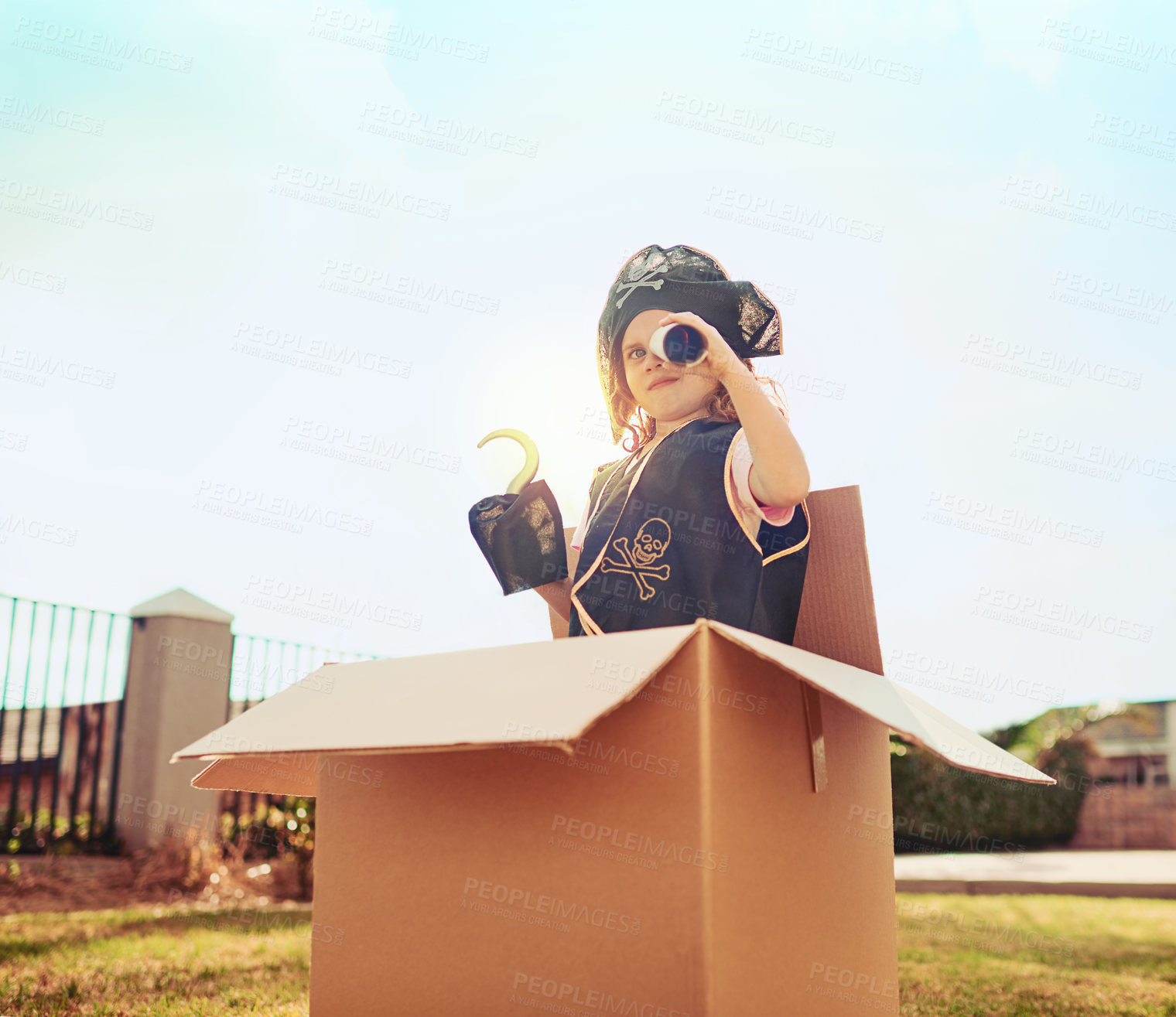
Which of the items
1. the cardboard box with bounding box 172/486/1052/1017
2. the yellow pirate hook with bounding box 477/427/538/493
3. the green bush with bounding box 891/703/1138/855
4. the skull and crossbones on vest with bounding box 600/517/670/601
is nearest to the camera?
the cardboard box with bounding box 172/486/1052/1017

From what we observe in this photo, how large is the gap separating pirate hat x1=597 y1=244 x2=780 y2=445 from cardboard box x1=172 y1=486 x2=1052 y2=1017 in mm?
833

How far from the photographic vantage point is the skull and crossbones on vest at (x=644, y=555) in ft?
5.33

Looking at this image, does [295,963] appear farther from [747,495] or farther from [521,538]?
[747,495]

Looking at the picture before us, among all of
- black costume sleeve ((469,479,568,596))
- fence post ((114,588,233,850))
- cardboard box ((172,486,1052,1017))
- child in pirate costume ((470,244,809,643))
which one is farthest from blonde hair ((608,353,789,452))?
fence post ((114,588,233,850))

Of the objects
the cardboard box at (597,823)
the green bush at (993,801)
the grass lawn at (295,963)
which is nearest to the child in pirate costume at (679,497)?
the cardboard box at (597,823)

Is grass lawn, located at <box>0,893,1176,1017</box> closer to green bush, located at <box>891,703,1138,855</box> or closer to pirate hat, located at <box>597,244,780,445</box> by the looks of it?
pirate hat, located at <box>597,244,780,445</box>

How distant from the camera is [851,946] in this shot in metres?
1.30

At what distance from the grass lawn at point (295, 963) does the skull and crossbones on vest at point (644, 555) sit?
78cm

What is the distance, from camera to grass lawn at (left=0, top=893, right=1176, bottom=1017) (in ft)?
8.26

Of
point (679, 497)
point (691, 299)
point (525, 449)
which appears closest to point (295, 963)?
point (525, 449)

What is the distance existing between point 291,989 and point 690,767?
2.24 m

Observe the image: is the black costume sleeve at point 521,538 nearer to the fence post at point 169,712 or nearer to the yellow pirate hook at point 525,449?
the yellow pirate hook at point 525,449

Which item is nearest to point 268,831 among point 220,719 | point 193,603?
point 220,719

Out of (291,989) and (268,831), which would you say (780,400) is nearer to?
(291,989)
